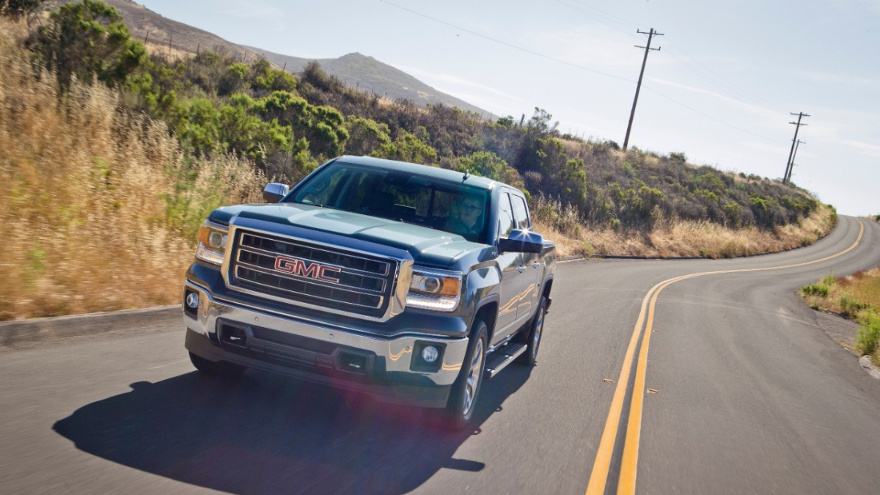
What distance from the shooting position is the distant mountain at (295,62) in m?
94.8

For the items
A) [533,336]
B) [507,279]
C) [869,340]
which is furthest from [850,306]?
[507,279]

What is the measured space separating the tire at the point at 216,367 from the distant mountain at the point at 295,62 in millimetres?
81137

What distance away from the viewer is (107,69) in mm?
13555

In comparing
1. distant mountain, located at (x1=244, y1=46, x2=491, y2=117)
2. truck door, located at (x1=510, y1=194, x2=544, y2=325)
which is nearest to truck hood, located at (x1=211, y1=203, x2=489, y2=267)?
truck door, located at (x1=510, y1=194, x2=544, y2=325)

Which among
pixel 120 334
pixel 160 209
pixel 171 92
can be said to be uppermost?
pixel 171 92

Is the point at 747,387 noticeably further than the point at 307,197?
Yes

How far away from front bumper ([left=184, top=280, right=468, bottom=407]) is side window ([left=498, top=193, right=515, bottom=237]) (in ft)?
5.96

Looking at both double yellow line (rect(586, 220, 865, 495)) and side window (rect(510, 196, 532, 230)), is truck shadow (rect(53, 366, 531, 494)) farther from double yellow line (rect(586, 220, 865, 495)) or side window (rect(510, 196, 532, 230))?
side window (rect(510, 196, 532, 230))

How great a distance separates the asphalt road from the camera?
4191 mm

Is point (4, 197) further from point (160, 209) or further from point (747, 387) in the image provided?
point (747, 387)

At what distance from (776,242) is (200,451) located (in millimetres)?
58631

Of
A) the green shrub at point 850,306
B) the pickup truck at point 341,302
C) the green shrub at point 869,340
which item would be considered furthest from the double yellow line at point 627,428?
the green shrub at point 850,306

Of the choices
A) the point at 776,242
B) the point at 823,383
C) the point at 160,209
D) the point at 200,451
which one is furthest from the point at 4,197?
the point at 776,242

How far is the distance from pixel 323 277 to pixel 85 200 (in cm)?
542
